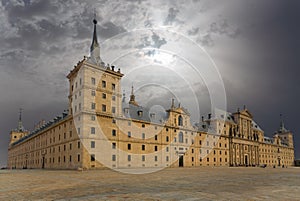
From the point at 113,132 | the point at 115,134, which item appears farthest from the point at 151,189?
the point at 115,134

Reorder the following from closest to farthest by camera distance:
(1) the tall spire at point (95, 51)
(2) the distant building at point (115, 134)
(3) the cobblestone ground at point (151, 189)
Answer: (3) the cobblestone ground at point (151, 189) < (2) the distant building at point (115, 134) < (1) the tall spire at point (95, 51)

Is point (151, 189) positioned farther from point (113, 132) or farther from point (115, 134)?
point (115, 134)

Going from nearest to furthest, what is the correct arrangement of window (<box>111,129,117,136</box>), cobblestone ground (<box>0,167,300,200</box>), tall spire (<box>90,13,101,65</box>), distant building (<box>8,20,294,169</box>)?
cobblestone ground (<box>0,167,300,200</box>)
distant building (<box>8,20,294,169</box>)
window (<box>111,129,117,136</box>)
tall spire (<box>90,13,101,65</box>)

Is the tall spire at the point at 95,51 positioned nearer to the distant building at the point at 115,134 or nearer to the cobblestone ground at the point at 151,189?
the distant building at the point at 115,134

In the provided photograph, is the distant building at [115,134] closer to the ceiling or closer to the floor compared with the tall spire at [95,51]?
closer to the floor

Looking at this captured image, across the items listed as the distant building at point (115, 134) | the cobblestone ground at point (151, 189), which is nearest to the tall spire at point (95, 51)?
the distant building at point (115, 134)

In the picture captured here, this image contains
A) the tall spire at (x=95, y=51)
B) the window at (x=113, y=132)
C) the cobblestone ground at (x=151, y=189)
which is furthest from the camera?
the tall spire at (x=95, y=51)

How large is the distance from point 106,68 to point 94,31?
1251 cm

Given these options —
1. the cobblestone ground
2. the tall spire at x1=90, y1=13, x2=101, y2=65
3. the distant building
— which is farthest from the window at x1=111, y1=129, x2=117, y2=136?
the cobblestone ground

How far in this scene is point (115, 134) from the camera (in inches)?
2112

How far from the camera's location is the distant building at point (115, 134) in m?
49.8

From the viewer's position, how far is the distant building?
49.8 metres

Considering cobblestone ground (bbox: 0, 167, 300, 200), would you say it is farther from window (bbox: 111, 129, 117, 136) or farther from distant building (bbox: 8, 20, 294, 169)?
window (bbox: 111, 129, 117, 136)

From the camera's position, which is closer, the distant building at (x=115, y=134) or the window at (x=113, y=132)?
the distant building at (x=115, y=134)
